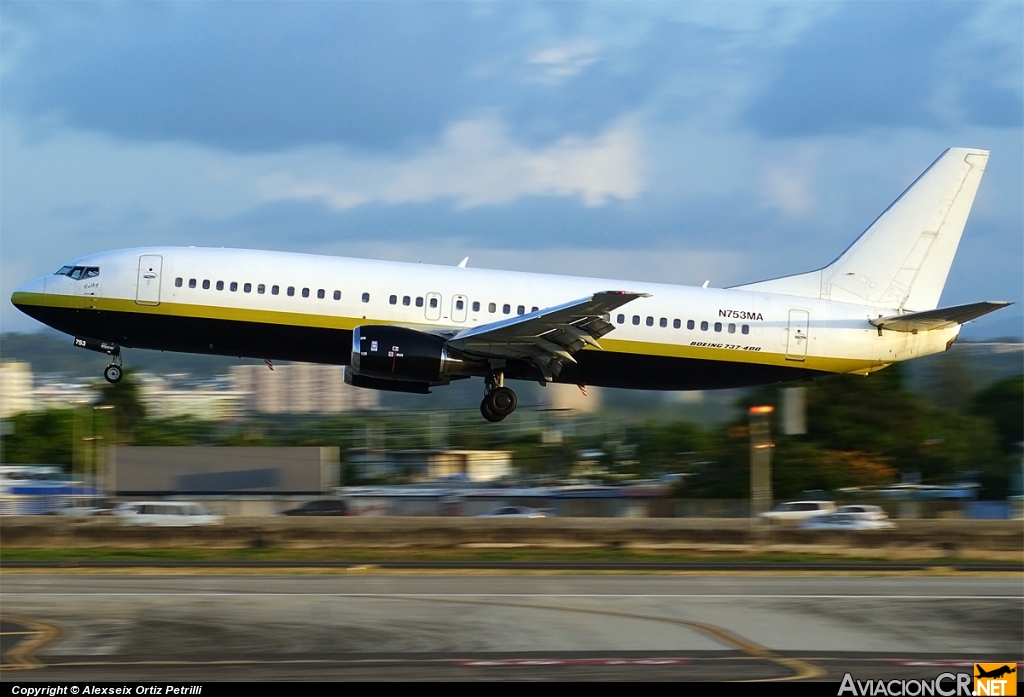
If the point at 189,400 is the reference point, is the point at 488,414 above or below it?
above

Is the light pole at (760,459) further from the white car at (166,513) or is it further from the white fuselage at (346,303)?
the white car at (166,513)

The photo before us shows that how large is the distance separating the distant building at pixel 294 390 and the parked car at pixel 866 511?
140ft

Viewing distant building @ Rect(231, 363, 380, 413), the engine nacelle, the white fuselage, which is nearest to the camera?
the engine nacelle

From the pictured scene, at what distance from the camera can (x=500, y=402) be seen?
2812 centimetres

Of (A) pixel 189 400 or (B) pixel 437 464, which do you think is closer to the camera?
(B) pixel 437 464

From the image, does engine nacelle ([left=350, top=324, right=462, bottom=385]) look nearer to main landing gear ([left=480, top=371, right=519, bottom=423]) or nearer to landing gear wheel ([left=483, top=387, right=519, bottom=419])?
main landing gear ([left=480, top=371, right=519, bottom=423])

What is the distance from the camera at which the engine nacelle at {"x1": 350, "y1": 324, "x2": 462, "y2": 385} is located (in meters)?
25.8

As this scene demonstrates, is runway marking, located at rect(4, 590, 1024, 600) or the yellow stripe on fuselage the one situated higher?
the yellow stripe on fuselage

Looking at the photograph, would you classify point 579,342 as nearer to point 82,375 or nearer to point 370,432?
point 370,432

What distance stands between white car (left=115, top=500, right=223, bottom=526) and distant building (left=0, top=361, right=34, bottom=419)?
6274 centimetres

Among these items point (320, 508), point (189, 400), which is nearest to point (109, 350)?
point (320, 508)

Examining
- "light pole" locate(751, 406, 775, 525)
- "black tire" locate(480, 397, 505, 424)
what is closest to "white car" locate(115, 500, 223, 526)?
"black tire" locate(480, 397, 505, 424)

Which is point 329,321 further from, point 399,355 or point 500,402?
point 500,402

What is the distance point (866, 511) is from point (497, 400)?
18.6 meters
